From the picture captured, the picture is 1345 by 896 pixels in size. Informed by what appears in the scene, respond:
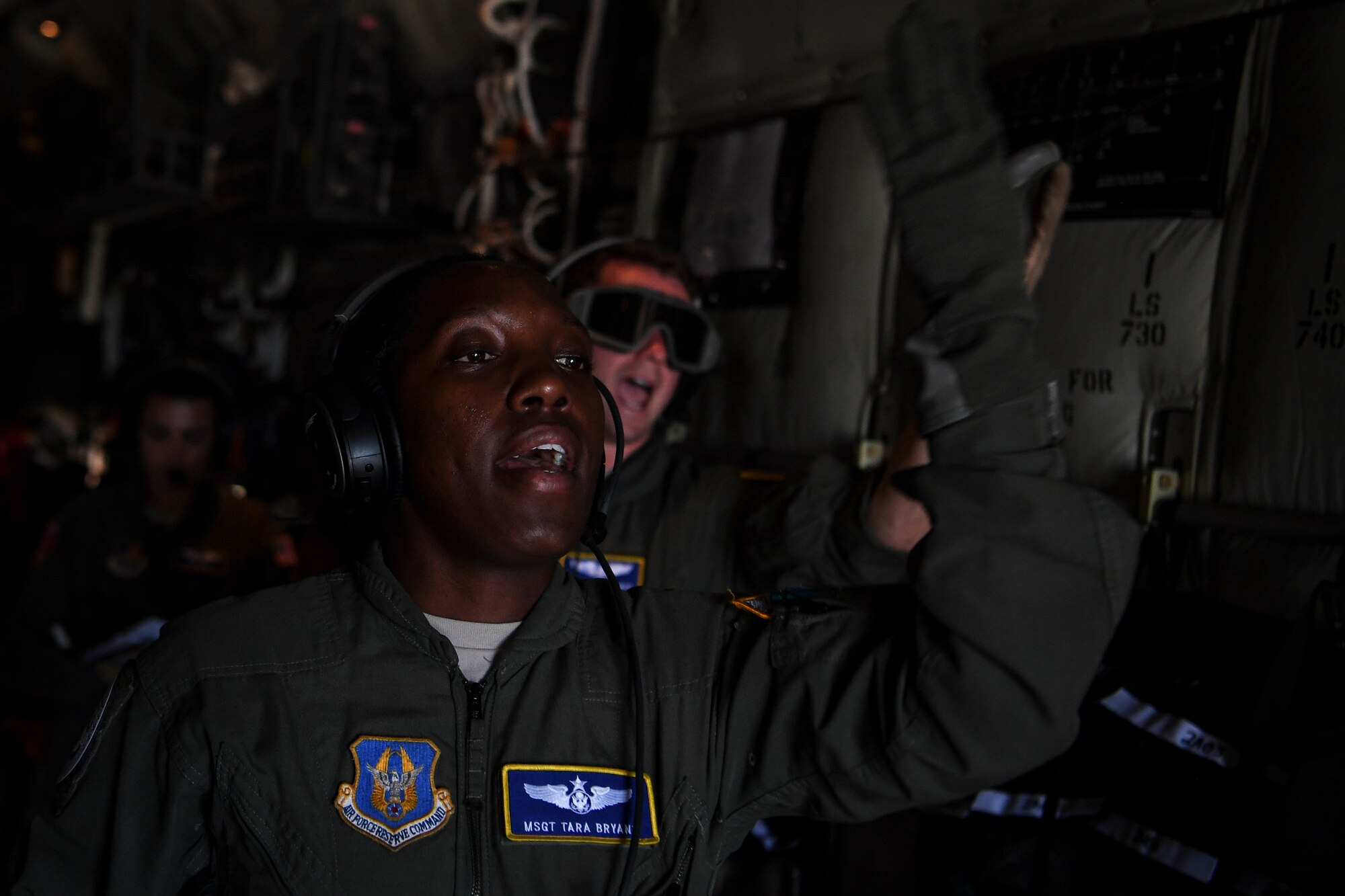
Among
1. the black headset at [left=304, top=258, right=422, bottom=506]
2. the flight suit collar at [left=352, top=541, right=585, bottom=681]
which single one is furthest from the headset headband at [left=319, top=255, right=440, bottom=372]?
the flight suit collar at [left=352, top=541, right=585, bottom=681]

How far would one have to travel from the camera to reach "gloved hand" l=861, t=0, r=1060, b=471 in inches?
38.5

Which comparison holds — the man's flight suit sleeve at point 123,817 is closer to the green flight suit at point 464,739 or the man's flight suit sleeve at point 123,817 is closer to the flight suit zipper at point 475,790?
the green flight suit at point 464,739

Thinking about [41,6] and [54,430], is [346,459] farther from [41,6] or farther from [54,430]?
[41,6]

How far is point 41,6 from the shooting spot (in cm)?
638

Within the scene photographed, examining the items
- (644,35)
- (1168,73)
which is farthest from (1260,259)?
(644,35)

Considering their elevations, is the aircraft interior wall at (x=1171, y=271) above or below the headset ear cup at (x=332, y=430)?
above

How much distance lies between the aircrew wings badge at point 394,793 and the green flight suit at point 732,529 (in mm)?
781

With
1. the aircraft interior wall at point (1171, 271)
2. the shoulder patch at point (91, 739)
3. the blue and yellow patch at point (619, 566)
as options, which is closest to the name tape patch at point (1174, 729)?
the aircraft interior wall at point (1171, 271)

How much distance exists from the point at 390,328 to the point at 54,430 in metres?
6.10

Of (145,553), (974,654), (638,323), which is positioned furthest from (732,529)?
(145,553)

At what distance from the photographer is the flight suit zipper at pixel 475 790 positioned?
1.24 metres

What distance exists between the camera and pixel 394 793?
125 centimetres

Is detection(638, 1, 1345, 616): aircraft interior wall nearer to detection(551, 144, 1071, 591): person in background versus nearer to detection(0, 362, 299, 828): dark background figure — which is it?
detection(551, 144, 1071, 591): person in background

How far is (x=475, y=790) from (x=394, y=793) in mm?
102
